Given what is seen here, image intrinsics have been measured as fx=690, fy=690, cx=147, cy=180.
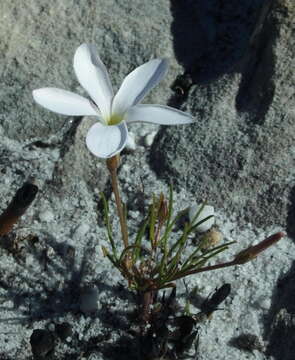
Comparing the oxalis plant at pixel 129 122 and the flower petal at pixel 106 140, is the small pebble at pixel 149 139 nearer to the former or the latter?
the oxalis plant at pixel 129 122

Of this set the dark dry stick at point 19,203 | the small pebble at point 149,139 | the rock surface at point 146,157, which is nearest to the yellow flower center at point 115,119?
the dark dry stick at point 19,203

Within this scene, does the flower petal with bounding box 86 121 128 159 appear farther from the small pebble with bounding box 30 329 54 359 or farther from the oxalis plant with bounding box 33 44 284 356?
the small pebble with bounding box 30 329 54 359

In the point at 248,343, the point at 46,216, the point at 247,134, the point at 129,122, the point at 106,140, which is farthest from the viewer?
the point at 247,134

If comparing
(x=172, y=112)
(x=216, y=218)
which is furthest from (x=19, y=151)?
(x=172, y=112)

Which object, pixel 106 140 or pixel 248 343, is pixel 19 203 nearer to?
pixel 106 140

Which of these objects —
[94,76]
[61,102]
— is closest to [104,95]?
[94,76]

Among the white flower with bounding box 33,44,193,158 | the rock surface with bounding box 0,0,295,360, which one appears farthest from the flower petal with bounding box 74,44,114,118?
the rock surface with bounding box 0,0,295,360
